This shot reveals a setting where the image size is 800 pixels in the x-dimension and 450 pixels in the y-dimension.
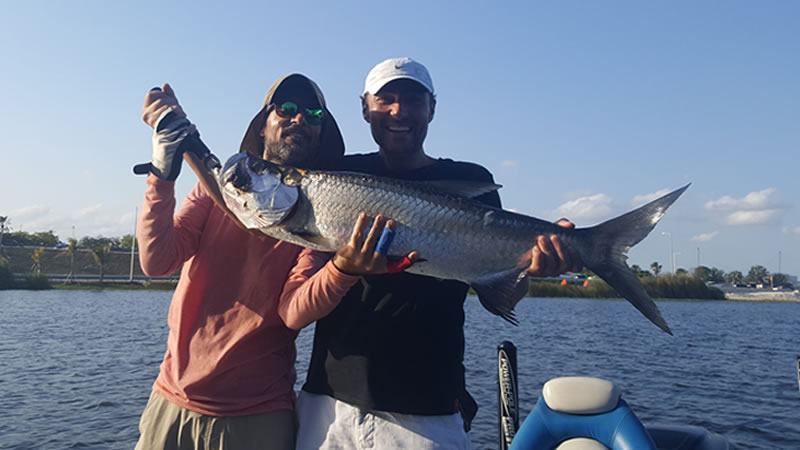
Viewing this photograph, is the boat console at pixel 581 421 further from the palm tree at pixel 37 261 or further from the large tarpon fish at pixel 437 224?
the palm tree at pixel 37 261

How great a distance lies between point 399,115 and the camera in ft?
12.0

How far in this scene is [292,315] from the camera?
3.17 meters

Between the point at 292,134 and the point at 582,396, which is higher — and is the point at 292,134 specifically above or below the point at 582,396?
above

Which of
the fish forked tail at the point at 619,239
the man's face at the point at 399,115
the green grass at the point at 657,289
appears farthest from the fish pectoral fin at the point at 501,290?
the green grass at the point at 657,289

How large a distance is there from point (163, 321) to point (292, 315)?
31.9m

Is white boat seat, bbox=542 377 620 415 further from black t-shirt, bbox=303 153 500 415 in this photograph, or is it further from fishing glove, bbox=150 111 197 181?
fishing glove, bbox=150 111 197 181

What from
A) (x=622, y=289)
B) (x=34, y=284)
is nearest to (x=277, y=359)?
(x=622, y=289)

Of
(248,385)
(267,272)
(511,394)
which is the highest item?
(267,272)

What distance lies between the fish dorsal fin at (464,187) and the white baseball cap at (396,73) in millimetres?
738

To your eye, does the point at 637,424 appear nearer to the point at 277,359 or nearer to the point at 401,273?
the point at 401,273

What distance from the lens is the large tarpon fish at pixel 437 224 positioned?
3312 millimetres

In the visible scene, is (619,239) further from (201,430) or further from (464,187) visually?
(201,430)

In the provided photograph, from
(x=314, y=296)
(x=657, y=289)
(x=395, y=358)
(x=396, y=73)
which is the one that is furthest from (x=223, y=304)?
(x=657, y=289)

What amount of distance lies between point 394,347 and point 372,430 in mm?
516
